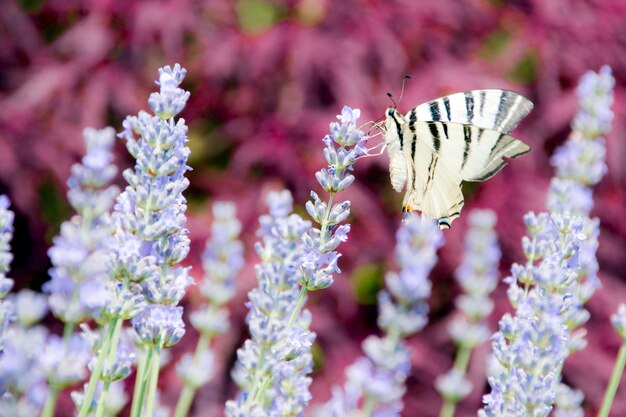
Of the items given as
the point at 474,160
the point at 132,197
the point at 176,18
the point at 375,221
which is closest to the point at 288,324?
the point at 132,197

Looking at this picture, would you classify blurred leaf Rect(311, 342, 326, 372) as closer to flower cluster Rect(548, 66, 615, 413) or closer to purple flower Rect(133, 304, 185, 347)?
flower cluster Rect(548, 66, 615, 413)

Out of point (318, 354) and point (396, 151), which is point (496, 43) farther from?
point (396, 151)

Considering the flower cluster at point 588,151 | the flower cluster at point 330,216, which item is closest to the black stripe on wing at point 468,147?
the flower cluster at point 588,151

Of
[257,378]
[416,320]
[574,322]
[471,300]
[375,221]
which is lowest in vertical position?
[257,378]

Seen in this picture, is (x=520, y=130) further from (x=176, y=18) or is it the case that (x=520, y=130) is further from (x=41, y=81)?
(x=41, y=81)

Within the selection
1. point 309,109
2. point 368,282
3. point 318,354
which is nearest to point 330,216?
point 309,109

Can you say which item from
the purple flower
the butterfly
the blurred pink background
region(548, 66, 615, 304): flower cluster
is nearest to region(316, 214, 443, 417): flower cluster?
the purple flower

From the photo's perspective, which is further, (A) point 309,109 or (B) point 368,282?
(B) point 368,282
